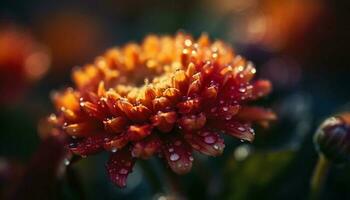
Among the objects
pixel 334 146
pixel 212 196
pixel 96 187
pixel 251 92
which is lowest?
pixel 96 187

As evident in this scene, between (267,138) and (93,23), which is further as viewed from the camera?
(93,23)

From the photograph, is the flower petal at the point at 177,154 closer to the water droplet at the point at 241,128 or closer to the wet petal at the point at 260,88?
the water droplet at the point at 241,128

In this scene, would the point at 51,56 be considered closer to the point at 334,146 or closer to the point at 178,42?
the point at 178,42

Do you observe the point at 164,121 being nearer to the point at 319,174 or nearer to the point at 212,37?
the point at 319,174

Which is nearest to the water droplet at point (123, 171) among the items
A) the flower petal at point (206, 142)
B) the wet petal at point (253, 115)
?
the flower petal at point (206, 142)

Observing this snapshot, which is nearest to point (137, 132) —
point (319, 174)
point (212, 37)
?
point (319, 174)

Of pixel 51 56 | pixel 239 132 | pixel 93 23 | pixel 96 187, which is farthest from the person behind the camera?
pixel 93 23

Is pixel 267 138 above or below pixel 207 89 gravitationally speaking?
below

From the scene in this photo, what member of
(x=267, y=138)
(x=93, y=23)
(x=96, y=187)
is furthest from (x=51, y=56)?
(x=267, y=138)

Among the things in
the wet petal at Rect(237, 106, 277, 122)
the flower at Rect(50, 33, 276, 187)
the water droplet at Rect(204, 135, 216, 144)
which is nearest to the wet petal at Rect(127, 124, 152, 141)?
the flower at Rect(50, 33, 276, 187)
